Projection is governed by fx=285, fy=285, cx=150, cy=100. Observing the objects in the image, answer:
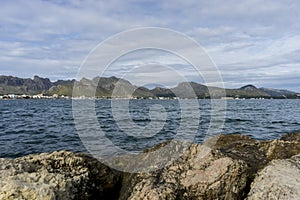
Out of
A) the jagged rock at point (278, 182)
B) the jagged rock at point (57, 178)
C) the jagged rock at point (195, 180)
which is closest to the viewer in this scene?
the jagged rock at point (278, 182)

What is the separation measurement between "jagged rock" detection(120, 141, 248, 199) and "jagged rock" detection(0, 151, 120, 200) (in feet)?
2.36

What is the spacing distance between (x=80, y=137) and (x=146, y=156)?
17.1m

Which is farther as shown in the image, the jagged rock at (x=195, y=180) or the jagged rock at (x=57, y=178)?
the jagged rock at (x=195, y=180)

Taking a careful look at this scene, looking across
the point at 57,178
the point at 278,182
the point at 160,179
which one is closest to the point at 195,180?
the point at 160,179

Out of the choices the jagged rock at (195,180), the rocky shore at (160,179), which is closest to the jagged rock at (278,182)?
the rocky shore at (160,179)

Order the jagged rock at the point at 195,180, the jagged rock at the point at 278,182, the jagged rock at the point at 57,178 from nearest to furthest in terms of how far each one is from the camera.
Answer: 1. the jagged rock at the point at 278,182
2. the jagged rock at the point at 57,178
3. the jagged rock at the point at 195,180

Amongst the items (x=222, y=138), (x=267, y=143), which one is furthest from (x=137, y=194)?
(x=222, y=138)

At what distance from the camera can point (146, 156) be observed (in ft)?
23.7

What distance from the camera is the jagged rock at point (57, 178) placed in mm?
5391

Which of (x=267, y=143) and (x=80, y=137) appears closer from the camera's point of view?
(x=267, y=143)

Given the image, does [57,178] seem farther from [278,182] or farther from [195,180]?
[278,182]

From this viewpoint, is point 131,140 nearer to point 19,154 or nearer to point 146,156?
point 19,154

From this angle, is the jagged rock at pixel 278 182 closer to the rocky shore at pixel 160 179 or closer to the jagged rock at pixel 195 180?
the rocky shore at pixel 160 179

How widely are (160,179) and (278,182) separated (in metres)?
2.35
